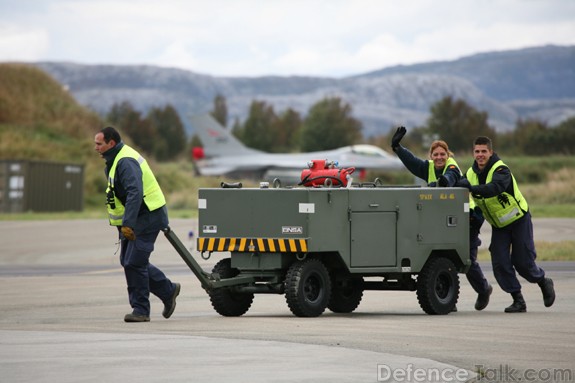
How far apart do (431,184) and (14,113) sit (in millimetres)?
63579

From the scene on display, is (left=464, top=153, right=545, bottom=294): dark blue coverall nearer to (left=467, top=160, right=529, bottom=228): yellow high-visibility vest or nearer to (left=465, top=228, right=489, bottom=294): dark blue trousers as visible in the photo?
(left=467, top=160, right=529, bottom=228): yellow high-visibility vest

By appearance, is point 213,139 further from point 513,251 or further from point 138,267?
point 138,267

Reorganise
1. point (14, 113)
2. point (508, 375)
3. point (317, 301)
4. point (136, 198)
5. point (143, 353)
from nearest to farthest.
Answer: point (508, 375) < point (143, 353) < point (136, 198) < point (317, 301) < point (14, 113)

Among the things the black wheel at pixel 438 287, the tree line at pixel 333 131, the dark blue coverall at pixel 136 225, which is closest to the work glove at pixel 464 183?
the black wheel at pixel 438 287

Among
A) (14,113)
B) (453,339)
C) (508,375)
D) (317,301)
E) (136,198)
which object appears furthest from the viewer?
(14,113)

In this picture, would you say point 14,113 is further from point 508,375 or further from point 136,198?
point 508,375

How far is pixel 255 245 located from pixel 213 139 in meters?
74.4

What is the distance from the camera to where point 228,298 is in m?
14.2

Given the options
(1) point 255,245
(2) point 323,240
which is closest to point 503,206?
(2) point 323,240

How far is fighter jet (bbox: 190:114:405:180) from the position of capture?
7888 centimetres

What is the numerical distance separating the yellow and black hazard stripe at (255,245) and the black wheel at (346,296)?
4.81 ft

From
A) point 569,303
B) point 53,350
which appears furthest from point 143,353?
point 569,303

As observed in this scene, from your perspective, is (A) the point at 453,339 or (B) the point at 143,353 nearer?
(B) the point at 143,353

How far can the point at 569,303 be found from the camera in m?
15.9
